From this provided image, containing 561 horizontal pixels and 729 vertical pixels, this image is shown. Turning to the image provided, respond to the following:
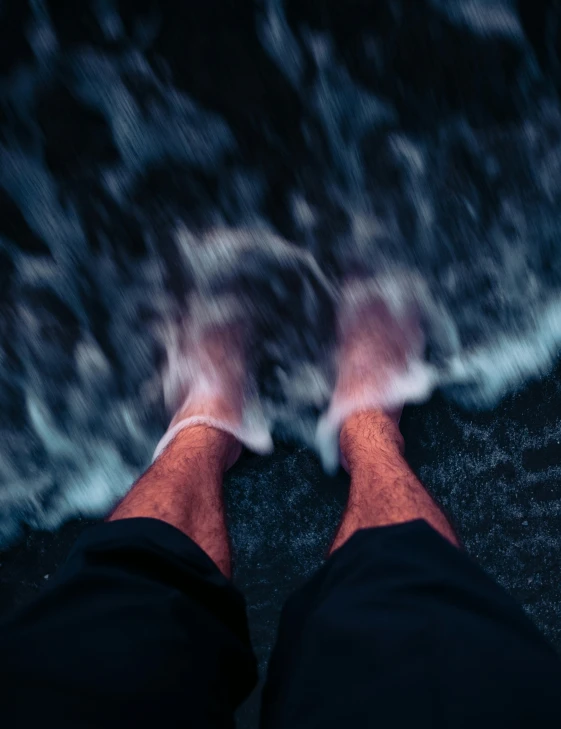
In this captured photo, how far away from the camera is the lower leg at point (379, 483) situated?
835 mm

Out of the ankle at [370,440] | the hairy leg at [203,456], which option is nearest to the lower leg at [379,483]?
the ankle at [370,440]

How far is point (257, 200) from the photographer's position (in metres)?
1.20

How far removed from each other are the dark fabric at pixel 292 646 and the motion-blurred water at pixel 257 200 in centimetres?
62

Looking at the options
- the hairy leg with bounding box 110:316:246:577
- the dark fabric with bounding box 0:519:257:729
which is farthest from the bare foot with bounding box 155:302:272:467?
the dark fabric with bounding box 0:519:257:729

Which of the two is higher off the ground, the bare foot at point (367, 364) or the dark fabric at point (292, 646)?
the dark fabric at point (292, 646)

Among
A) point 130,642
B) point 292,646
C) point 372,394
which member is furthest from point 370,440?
point 130,642

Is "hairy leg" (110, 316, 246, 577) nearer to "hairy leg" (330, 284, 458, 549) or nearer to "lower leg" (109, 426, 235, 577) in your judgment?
"lower leg" (109, 426, 235, 577)

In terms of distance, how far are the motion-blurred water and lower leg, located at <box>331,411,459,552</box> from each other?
14 cm

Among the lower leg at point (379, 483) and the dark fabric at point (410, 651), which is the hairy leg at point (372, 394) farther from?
the dark fabric at point (410, 651)

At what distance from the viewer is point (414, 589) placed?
1.94 feet

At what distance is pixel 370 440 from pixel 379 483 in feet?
0.58

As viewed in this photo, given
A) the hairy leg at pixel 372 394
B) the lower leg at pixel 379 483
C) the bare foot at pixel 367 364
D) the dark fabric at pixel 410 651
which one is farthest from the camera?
the bare foot at pixel 367 364

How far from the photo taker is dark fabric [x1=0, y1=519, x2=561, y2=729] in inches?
19.9

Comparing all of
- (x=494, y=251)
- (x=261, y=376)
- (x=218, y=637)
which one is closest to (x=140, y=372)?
(x=261, y=376)
